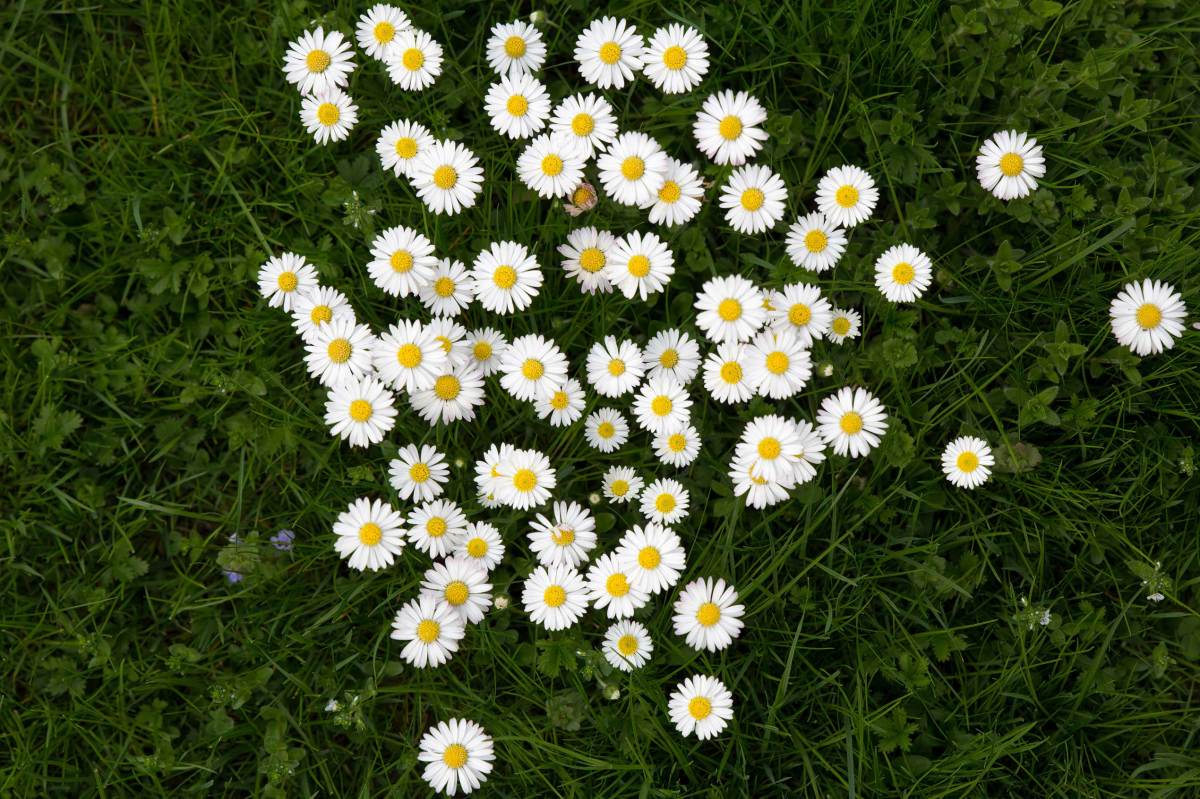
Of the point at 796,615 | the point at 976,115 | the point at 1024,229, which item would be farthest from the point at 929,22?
the point at 796,615

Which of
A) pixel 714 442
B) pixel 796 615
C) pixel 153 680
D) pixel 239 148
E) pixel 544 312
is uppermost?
pixel 239 148

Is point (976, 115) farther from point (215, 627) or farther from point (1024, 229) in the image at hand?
point (215, 627)

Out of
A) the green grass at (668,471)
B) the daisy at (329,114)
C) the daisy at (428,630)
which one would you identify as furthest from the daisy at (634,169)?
the daisy at (428,630)

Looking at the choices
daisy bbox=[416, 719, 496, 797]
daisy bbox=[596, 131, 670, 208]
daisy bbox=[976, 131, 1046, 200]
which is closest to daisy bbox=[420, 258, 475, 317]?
daisy bbox=[596, 131, 670, 208]

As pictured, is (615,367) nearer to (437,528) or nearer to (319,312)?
(437,528)

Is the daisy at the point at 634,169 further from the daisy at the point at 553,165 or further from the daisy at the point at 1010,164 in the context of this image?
the daisy at the point at 1010,164
